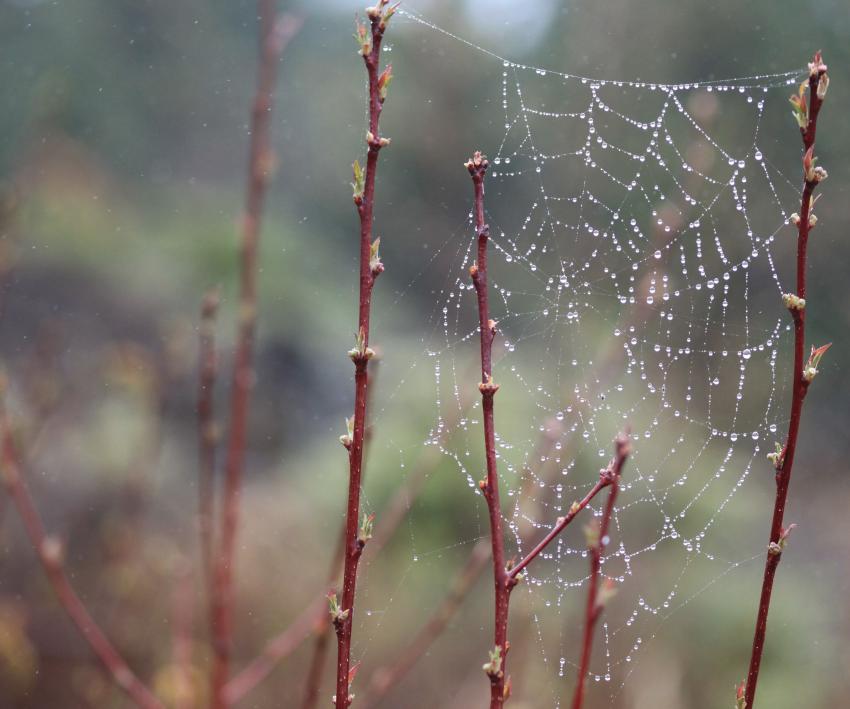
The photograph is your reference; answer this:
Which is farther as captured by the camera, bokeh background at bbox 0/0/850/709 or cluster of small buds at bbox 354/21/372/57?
bokeh background at bbox 0/0/850/709

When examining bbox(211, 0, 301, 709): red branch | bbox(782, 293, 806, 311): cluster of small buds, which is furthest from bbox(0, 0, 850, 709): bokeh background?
bbox(782, 293, 806, 311): cluster of small buds

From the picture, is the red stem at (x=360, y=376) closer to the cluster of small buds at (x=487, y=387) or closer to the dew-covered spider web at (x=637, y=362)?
the cluster of small buds at (x=487, y=387)

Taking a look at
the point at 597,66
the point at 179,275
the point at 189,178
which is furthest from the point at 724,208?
the point at 189,178

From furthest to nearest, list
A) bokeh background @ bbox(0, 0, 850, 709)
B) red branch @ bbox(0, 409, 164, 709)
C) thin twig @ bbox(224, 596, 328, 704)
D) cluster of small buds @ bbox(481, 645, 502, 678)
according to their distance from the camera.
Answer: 1. bokeh background @ bbox(0, 0, 850, 709)
2. thin twig @ bbox(224, 596, 328, 704)
3. red branch @ bbox(0, 409, 164, 709)
4. cluster of small buds @ bbox(481, 645, 502, 678)

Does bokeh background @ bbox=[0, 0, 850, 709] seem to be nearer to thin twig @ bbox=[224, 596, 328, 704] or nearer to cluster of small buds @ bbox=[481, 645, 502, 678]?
thin twig @ bbox=[224, 596, 328, 704]

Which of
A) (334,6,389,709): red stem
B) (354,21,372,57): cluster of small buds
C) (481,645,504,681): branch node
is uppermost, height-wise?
(354,21,372,57): cluster of small buds

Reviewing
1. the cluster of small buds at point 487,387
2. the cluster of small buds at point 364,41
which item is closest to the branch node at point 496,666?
the cluster of small buds at point 487,387

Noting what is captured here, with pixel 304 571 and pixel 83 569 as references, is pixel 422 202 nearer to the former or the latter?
pixel 304 571

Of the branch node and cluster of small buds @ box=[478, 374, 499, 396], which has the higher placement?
cluster of small buds @ box=[478, 374, 499, 396]
